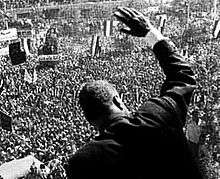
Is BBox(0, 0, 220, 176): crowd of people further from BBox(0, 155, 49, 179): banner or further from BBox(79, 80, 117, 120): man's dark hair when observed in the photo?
BBox(79, 80, 117, 120): man's dark hair

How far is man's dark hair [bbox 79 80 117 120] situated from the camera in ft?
3.77

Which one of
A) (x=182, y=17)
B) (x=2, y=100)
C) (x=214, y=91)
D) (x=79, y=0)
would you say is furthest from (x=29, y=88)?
(x=79, y=0)

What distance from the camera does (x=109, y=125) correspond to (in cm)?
113

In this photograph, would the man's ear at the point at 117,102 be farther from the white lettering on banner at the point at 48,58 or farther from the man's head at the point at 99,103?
the white lettering on banner at the point at 48,58

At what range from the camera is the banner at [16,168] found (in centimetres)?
584

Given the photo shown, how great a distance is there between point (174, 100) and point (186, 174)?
0.59 feet

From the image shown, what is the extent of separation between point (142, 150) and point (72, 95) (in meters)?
8.72

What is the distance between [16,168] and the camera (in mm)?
5918

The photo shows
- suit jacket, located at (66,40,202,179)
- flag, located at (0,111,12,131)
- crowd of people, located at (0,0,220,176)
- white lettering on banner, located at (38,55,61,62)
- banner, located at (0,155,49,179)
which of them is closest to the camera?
suit jacket, located at (66,40,202,179)

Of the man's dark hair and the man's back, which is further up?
the man's dark hair

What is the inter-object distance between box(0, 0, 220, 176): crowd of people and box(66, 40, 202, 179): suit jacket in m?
1.78

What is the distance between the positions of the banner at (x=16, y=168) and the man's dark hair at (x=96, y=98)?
477cm

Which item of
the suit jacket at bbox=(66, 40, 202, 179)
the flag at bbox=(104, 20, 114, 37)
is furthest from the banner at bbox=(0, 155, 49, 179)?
the flag at bbox=(104, 20, 114, 37)

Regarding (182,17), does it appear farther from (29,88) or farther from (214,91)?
(214,91)
